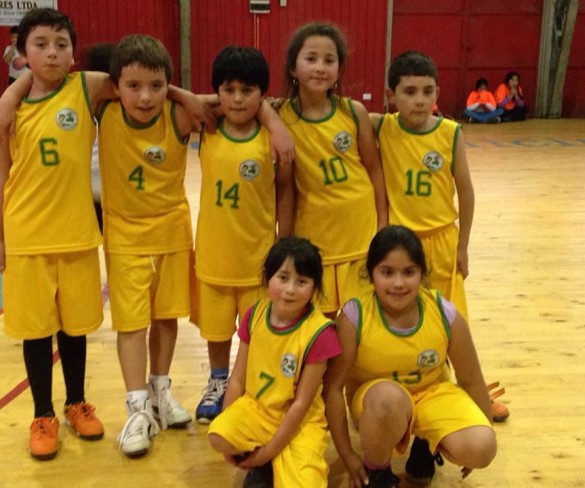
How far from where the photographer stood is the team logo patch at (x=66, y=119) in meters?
2.28

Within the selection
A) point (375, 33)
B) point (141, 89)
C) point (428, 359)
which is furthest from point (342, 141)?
point (375, 33)

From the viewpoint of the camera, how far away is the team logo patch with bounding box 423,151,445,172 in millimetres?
2447

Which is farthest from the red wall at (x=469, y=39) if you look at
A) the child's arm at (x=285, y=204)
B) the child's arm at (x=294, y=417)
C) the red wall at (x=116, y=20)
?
the child's arm at (x=294, y=417)

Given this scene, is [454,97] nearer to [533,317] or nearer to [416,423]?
[533,317]

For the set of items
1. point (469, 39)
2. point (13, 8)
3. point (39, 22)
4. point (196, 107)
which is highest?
point (13, 8)

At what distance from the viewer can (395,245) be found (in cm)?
208

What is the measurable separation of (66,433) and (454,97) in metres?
11.1

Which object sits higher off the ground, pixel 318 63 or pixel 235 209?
pixel 318 63

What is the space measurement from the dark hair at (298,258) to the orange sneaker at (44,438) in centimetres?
91

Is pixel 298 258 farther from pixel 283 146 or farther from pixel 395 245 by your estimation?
pixel 283 146

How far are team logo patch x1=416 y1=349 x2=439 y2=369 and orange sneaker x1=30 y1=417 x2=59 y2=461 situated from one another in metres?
1.20

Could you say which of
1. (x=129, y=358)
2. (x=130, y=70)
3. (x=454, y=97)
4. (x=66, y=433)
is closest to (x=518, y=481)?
(x=129, y=358)

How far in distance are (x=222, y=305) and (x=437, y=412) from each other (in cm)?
82

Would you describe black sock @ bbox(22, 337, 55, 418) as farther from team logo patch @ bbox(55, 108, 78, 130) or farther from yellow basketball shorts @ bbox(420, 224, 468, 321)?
yellow basketball shorts @ bbox(420, 224, 468, 321)
